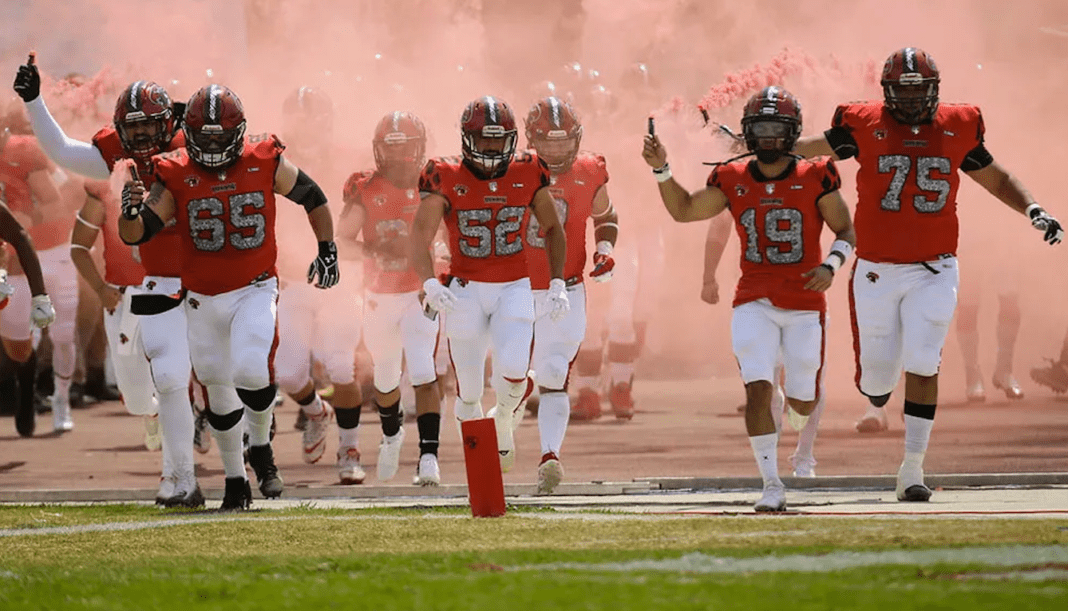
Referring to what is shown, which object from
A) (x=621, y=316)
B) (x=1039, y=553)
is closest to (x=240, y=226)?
(x=1039, y=553)

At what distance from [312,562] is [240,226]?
289 cm

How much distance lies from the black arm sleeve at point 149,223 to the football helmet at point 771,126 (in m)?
2.55

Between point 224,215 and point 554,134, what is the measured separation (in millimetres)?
2208

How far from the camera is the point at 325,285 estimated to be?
30.4 ft

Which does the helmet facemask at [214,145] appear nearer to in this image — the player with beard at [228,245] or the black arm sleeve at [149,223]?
the player with beard at [228,245]

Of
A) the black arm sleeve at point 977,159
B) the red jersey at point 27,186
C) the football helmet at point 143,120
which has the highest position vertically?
the red jersey at point 27,186

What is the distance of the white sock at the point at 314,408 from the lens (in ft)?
38.2

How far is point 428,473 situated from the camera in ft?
34.1

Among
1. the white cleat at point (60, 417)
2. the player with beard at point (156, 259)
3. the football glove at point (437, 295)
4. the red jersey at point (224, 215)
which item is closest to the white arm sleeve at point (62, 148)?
the player with beard at point (156, 259)

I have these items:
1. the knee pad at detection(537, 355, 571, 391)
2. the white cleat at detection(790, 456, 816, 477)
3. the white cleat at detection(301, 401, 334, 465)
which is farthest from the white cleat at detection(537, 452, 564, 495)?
the white cleat at detection(301, 401, 334, 465)

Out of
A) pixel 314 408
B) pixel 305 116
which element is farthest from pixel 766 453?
pixel 305 116

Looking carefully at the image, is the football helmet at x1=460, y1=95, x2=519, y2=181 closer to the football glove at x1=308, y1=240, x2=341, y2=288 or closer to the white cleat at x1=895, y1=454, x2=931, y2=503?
the football glove at x1=308, y1=240, x2=341, y2=288

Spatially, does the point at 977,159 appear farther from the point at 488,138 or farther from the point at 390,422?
the point at 390,422

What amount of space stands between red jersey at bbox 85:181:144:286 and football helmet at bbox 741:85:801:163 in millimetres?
3297
